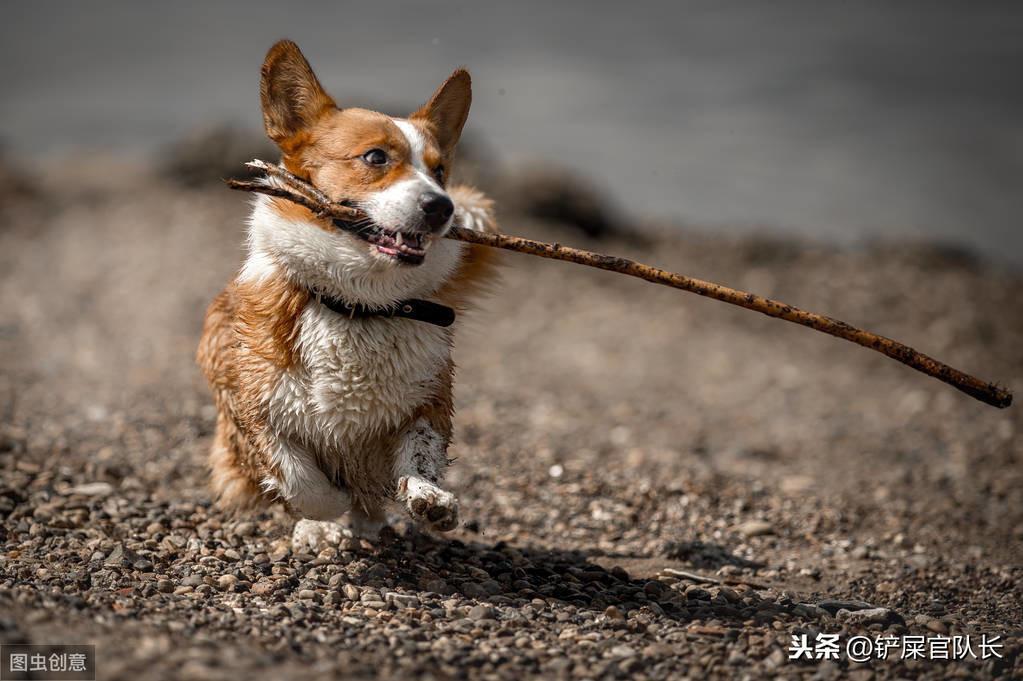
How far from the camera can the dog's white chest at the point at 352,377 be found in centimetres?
363

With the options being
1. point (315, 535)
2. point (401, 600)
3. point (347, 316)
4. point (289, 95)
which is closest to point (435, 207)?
point (347, 316)

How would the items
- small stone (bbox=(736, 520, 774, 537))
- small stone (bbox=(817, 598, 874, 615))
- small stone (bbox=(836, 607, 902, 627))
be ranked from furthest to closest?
small stone (bbox=(736, 520, 774, 537)) < small stone (bbox=(817, 598, 874, 615)) < small stone (bbox=(836, 607, 902, 627))

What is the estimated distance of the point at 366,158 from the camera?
3643 millimetres

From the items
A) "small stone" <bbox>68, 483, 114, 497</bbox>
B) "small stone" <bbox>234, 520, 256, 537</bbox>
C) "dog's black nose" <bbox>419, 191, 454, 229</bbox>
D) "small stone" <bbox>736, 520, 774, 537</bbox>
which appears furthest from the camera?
"small stone" <bbox>736, 520, 774, 537</bbox>

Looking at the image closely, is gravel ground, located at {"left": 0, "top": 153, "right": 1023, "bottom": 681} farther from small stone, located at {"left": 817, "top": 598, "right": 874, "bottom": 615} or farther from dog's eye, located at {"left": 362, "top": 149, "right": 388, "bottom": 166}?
dog's eye, located at {"left": 362, "top": 149, "right": 388, "bottom": 166}

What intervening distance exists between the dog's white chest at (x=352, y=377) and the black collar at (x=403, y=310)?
2cm

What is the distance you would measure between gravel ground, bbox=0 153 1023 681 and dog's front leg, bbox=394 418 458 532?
33 centimetres

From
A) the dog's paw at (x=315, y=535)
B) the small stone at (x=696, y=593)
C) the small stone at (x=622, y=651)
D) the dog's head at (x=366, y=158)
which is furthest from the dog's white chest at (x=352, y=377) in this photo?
the small stone at (x=696, y=593)

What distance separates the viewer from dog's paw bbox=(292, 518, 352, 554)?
13.3 feet

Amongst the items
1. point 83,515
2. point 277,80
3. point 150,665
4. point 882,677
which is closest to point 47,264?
point 83,515

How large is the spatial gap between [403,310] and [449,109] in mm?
980

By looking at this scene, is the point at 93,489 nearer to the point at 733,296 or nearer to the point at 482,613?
the point at 482,613

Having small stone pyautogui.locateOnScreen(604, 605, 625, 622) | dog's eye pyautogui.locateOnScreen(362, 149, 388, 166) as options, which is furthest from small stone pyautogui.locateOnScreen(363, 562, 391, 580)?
dog's eye pyautogui.locateOnScreen(362, 149, 388, 166)

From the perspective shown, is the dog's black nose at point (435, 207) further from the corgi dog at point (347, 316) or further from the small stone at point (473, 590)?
the small stone at point (473, 590)
